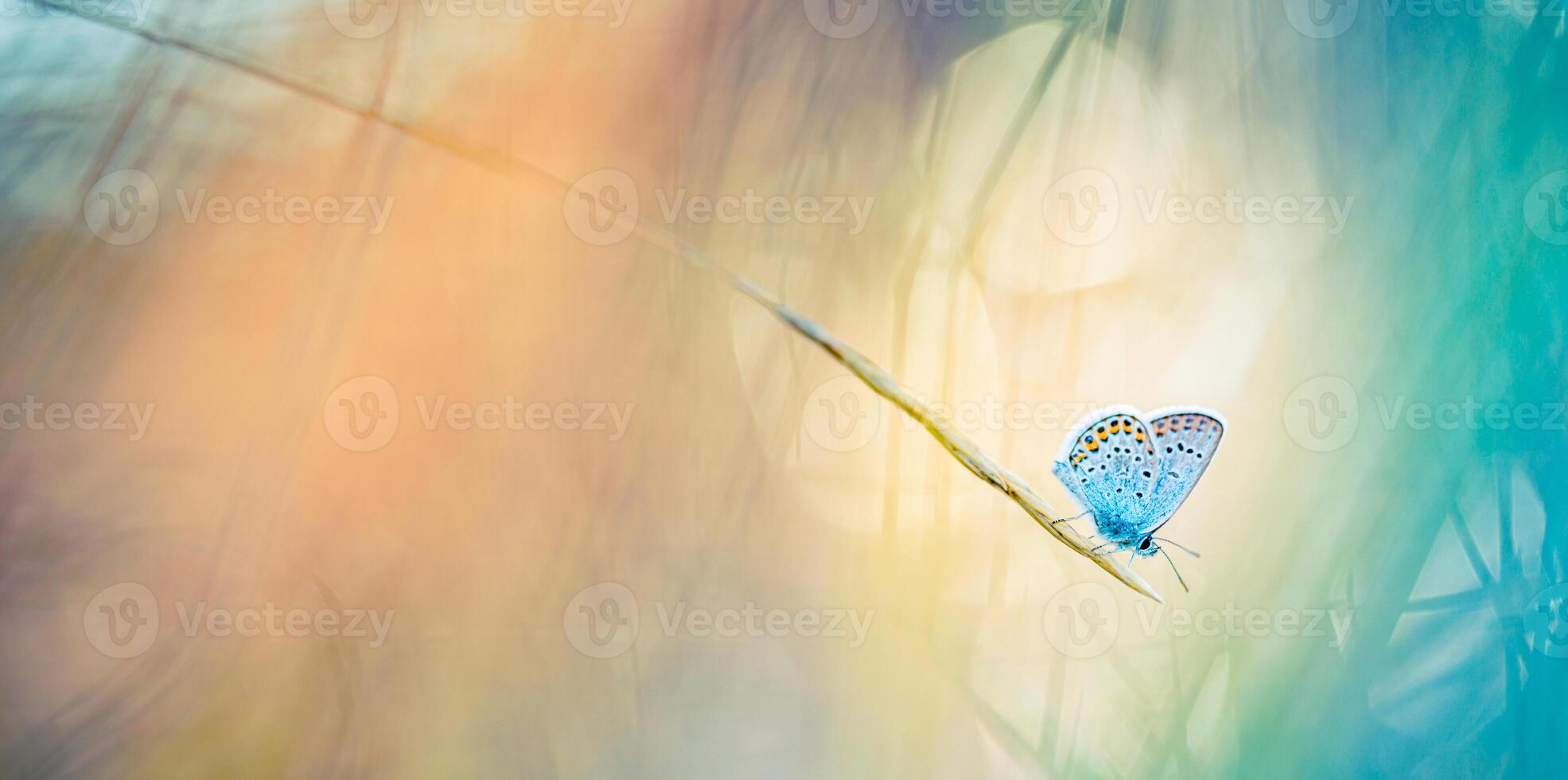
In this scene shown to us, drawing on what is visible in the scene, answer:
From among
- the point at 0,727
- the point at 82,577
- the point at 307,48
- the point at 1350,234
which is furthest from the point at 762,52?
the point at 0,727

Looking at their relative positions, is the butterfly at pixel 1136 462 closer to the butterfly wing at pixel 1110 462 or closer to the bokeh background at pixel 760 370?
the butterfly wing at pixel 1110 462

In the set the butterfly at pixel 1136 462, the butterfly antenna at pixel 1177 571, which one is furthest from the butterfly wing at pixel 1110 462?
the butterfly antenna at pixel 1177 571

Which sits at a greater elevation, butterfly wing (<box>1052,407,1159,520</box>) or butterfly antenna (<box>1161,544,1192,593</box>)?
butterfly wing (<box>1052,407,1159,520</box>)

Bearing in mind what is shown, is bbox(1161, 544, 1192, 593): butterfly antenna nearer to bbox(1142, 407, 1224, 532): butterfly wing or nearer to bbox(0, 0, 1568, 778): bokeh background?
bbox(0, 0, 1568, 778): bokeh background

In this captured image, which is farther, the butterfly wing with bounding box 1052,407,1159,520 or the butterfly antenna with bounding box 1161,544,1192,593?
the butterfly antenna with bounding box 1161,544,1192,593

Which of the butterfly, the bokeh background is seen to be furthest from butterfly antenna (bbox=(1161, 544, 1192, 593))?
the butterfly

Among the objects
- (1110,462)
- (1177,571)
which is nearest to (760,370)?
(1110,462)

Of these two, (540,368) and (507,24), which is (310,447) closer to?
(540,368)
